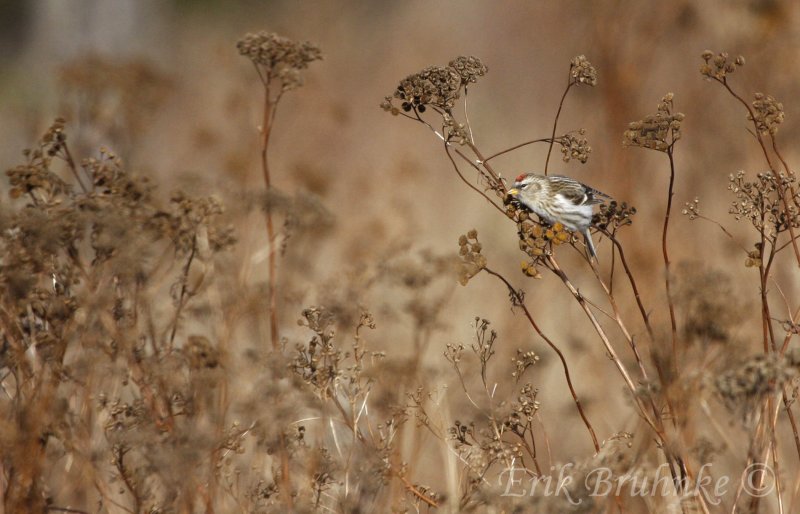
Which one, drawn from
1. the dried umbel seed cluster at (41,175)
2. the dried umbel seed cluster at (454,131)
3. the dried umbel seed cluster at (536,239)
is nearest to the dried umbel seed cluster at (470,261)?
the dried umbel seed cluster at (536,239)

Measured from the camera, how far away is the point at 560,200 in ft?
12.2

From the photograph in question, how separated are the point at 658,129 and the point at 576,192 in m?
0.75

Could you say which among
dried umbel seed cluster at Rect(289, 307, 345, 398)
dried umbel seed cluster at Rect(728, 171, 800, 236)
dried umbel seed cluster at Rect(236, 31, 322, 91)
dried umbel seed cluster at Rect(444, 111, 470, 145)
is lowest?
dried umbel seed cluster at Rect(289, 307, 345, 398)

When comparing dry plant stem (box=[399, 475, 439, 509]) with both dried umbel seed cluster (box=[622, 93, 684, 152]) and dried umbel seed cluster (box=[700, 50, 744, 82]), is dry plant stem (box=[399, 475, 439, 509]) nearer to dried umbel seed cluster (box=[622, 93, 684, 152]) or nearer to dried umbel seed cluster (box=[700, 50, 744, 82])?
dried umbel seed cluster (box=[622, 93, 684, 152])

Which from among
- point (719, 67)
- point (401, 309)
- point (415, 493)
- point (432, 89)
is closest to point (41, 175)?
point (432, 89)

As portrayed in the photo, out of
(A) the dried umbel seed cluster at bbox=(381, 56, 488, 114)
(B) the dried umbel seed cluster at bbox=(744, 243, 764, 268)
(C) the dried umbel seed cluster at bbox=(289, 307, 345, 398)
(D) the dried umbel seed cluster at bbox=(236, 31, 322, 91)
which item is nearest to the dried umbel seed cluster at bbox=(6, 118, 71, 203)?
(D) the dried umbel seed cluster at bbox=(236, 31, 322, 91)

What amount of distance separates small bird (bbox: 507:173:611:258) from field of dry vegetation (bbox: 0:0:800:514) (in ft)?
0.36

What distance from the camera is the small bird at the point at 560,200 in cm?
363

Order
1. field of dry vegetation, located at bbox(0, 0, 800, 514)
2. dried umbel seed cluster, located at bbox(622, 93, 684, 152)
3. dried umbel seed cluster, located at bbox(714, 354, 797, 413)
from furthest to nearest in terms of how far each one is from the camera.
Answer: dried umbel seed cluster, located at bbox(622, 93, 684, 152) < field of dry vegetation, located at bbox(0, 0, 800, 514) < dried umbel seed cluster, located at bbox(714, 354, 797, 413)

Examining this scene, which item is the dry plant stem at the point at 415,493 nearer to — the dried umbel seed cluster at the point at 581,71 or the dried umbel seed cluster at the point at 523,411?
Answer: the dried umbel seed cluster at the point at 523,411

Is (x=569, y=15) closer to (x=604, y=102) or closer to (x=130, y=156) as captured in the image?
(x=604, y=102)

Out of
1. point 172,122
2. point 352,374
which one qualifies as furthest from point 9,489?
point 172,122

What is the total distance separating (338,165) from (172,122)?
3481 millimetres

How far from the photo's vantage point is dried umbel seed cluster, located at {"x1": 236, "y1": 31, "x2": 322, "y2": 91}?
3818 millimetres
